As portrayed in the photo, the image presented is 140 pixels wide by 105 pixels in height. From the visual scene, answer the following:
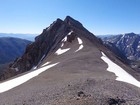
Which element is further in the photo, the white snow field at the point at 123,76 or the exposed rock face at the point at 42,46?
the exposed rock face at the point at 42,46

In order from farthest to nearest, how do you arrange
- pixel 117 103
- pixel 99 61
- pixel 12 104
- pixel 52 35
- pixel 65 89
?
pixel 52 35 < pixel 99 61 < pixel 65 89 < pixel 12 104 < pixel 117 103

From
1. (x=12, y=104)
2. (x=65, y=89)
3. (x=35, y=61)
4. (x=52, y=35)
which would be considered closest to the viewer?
(x=12, y=104)

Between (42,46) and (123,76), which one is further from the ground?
(42,46)

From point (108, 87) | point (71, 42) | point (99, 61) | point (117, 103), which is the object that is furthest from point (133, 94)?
point (71, 42)

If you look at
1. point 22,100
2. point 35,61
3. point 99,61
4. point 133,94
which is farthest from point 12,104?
point 35,61

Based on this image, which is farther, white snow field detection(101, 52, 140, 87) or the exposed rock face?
the exposed rock face

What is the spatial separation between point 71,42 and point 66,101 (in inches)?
2148

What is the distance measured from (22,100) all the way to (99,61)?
72.9 ft

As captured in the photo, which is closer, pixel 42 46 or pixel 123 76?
pixel 123 76

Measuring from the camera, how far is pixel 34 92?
839 inches

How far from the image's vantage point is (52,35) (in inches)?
3551

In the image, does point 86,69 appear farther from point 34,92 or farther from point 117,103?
point 117,103

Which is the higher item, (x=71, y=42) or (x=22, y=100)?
(x=71, y=42)

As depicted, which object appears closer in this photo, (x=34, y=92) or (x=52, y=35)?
(x=34, y=92)
